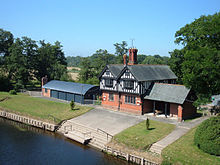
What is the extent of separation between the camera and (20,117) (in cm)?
3747

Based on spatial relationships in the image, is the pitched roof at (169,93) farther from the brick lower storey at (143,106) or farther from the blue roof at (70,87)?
the blue roof at (70,87)

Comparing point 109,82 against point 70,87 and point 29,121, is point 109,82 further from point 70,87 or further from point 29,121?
point 29,121

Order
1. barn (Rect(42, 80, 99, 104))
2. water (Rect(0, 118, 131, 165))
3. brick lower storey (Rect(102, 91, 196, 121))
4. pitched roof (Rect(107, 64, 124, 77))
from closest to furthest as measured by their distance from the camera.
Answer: water (Rect(0, 118, 131, 165))
brick lower storey (Rect(102, 91, 196, 121))
pitched roof (Rect(107, 64, 124, 77))
barn (Rect(42, 80, 99, 104))

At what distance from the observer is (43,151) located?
25469 mm

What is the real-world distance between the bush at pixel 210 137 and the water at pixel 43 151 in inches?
317

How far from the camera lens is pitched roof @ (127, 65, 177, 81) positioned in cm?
3516

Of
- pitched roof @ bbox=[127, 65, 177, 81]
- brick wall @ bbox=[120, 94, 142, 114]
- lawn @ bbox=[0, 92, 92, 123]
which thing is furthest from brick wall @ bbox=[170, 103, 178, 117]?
lawn @ bbox=[0, 92, 92, 123]

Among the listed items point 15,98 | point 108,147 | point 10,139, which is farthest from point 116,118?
point 15,98

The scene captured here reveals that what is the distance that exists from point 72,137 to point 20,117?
44.9ft

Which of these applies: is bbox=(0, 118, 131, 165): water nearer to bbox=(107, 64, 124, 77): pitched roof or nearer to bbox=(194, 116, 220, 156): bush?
bbox=(194, 116, 220, 156): bush

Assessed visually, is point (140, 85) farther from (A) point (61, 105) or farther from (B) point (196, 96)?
(A) point (61, 105)

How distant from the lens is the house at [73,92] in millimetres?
43281

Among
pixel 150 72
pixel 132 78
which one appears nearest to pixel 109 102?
pixel 132 78

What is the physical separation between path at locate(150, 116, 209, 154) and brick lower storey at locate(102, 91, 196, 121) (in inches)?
62.0
